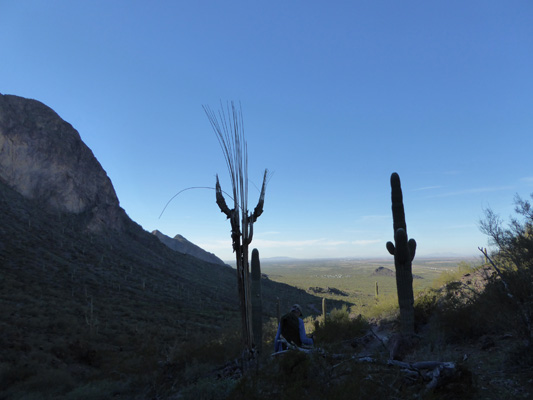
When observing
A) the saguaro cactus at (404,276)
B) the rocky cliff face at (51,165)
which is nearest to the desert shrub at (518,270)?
the saguaro cactus at (404,276)

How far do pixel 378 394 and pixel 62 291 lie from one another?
84.0 ft

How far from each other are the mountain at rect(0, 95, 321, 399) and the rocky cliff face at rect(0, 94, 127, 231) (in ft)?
0.56

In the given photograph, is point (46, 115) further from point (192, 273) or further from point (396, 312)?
point (396, 312)

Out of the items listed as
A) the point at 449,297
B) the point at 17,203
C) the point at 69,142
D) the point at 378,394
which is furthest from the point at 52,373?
the point at 69,142

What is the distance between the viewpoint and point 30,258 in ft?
85.5

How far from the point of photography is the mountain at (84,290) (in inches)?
404

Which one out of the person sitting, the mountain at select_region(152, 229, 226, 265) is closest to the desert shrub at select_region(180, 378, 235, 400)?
the person sitting

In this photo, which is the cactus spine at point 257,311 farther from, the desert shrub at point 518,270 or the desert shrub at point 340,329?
the desert shrub at point 518,270

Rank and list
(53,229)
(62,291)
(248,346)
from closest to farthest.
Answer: (248,346), (62,291), (53,229)

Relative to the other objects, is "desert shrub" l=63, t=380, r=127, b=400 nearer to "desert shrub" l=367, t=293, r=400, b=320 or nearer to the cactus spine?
the cactus spine

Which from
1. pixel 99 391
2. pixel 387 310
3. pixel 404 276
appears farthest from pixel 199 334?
pixel 404 276

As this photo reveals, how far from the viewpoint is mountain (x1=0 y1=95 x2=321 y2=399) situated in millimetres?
10258

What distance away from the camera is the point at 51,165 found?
45938 mm

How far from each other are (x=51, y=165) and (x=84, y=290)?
3016 centimetres
